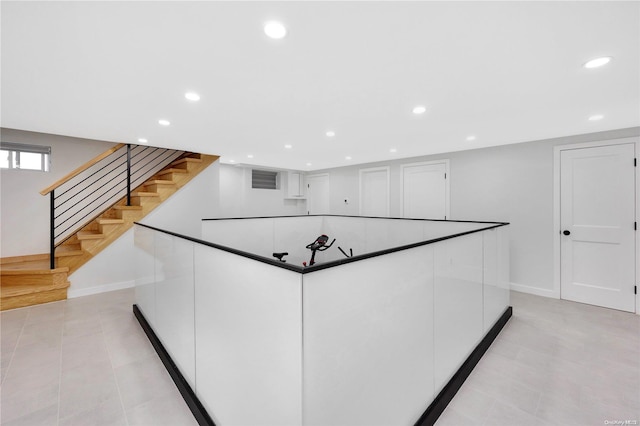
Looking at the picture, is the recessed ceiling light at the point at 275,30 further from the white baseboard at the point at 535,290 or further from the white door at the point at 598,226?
the white baseboard at the point at 535,290

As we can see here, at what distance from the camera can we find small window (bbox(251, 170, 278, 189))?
741 cm

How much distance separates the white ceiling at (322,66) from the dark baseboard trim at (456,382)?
2276 mm

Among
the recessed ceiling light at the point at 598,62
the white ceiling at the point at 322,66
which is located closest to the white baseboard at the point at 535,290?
the white ceiling at the point at 322,66

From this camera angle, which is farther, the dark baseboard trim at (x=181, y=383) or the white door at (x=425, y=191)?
the white door at (x=425, y=191)

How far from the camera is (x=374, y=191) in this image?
637 cm

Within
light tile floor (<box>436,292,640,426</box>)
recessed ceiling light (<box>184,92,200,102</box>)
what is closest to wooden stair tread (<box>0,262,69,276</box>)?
recessed ceiling light (<box>184,92,200,102</box>)

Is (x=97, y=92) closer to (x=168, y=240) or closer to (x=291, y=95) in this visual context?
(x=168, y=240)

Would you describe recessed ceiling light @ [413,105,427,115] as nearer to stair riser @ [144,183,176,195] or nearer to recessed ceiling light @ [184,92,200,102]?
recessed ceiling light @ [184,92,200,102]

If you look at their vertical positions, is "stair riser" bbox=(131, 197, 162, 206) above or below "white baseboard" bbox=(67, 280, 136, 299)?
above

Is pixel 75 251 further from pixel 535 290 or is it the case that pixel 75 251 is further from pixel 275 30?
pixel 535 290

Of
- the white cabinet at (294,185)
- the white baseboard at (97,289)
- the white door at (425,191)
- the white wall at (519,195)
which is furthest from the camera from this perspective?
the white cabinet at (294,185)

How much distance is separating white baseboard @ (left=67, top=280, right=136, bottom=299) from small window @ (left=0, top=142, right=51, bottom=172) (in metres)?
2.12

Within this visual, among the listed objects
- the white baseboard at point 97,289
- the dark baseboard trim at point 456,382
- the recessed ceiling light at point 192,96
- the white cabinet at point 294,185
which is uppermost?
the recessed ceiling light at point 192,96

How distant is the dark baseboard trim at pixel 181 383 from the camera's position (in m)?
1.58
